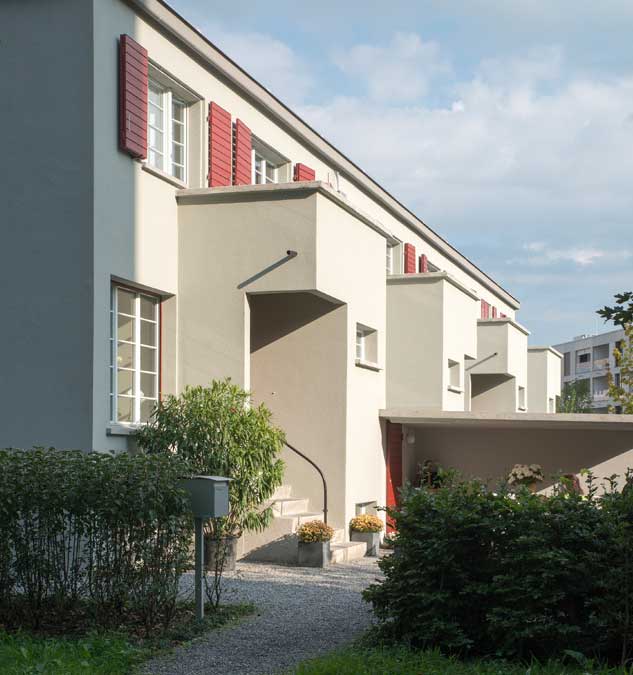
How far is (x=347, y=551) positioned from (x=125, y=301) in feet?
15.6

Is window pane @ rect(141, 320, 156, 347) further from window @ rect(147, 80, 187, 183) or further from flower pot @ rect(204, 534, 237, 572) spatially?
flower pot @ rect(204, 534, 237, 572)

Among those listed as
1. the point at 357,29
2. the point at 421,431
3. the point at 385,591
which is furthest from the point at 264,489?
the point at 421,431

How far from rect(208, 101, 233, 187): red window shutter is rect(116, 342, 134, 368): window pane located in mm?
2967

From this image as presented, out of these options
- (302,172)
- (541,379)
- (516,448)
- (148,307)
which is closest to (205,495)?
(148,307)

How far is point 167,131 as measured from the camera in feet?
47.1

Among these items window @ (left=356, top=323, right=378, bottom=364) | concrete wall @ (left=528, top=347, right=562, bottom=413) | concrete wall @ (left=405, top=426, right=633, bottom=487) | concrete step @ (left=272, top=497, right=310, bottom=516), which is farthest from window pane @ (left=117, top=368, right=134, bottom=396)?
concrete wall @ (left=528, top=347, right=562, bottom=413)

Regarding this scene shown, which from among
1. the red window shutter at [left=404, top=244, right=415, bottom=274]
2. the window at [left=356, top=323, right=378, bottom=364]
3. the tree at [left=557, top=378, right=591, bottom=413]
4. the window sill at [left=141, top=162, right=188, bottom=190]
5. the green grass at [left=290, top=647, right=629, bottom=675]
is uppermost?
the red window shutter at [left=404, top=244, right=415, bottom=274]

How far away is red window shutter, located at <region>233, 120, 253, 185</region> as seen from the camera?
15727 mm

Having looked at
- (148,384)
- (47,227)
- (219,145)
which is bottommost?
(148,384)

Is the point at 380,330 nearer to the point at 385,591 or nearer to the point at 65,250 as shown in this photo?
the point at 65,250

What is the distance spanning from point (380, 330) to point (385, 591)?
9.59 meters

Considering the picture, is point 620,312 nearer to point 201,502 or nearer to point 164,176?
point 201,502

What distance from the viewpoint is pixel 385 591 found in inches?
324

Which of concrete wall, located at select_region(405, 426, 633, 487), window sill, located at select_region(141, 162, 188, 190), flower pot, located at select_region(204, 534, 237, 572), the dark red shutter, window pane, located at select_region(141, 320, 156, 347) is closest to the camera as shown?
flower pot, located at select_region(204, 534, 237, 572)
